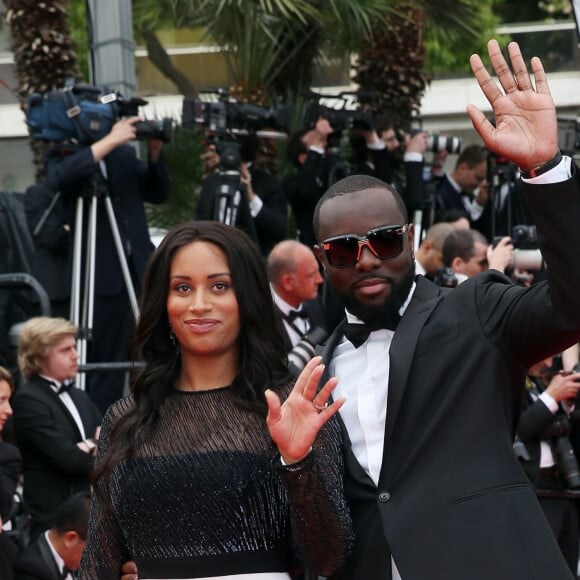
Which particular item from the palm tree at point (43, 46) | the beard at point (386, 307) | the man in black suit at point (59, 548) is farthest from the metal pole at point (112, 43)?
the beard at point (386, 307)

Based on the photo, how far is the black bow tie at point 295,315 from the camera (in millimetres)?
7215

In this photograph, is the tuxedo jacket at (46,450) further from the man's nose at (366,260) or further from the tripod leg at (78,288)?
the man's nose at (366,260)

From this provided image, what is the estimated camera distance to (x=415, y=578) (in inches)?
117

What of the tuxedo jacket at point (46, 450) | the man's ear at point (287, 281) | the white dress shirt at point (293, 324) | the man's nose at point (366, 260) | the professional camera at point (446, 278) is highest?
the man's nose at point (366, 260)

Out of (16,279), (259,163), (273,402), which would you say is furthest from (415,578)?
(259,163)

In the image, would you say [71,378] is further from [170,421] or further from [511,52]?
[511,52]

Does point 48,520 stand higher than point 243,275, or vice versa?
point 243,275

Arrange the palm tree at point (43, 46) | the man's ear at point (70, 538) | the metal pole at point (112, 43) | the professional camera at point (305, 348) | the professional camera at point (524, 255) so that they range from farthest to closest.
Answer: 1. the palm tree at point (43, 46)
2. the metal pole at point (112, 43)
3. the professional camera at point (524, 255)
4. the man's ear at point (70, 538)
5. the professional camera at point (305, 348)

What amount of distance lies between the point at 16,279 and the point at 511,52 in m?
4.63

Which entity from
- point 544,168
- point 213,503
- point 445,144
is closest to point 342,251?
point 544,168

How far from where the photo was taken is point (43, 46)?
12016 millimetres

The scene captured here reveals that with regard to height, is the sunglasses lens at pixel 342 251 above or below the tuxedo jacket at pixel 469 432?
above

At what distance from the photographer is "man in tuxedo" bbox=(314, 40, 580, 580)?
9.43ft

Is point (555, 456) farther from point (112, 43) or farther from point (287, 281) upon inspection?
point (112, 43)
